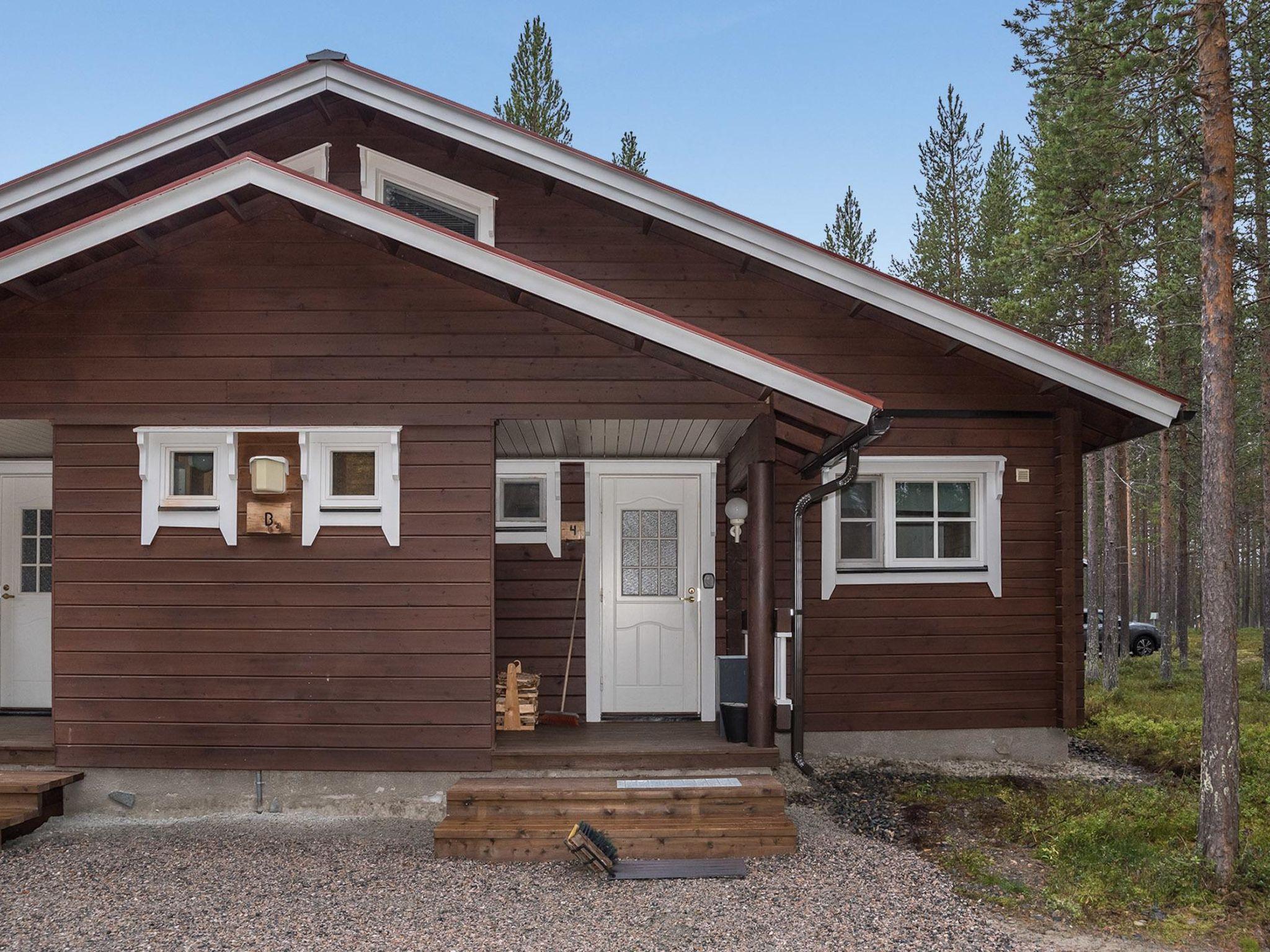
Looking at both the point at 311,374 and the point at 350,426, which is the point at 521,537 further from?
the point at 311,374

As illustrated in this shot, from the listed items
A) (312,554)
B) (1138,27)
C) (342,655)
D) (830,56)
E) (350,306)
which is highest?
(830,56)

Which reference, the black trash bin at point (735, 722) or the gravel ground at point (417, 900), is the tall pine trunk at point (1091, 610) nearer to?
the black trash bin at point (735, 722)

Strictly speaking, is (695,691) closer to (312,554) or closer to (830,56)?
(312,554)

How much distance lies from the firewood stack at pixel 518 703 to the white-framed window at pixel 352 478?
1.66 metres

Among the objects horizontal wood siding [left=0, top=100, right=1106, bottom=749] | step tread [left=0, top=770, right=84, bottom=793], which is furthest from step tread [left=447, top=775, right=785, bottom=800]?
step tread [left=0, top=770, right=84, bottom=793]

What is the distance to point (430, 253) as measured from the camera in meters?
5.68

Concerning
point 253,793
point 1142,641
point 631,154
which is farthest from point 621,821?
point 631,154

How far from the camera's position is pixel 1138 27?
221 inches

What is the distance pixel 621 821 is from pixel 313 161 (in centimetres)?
569

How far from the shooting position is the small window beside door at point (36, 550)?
7.74 meters

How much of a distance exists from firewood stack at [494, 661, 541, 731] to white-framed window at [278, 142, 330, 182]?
4.28 metres

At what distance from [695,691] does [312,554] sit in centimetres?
346

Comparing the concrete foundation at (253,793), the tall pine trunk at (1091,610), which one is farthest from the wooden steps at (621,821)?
the tall pine trunk at (1091,610)

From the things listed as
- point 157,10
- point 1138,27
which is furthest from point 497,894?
point 157,10
